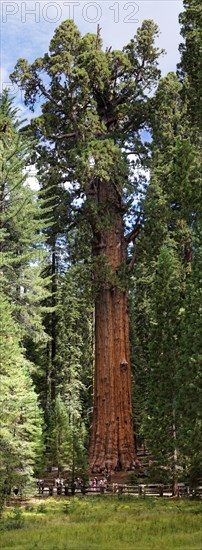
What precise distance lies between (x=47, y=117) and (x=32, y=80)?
2.87 m

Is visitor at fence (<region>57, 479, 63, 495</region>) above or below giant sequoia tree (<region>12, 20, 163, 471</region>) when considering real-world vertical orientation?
below

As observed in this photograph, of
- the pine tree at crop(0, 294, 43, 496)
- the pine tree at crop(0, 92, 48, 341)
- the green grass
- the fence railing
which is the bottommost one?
the green grass

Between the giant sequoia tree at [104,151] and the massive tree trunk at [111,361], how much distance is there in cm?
5

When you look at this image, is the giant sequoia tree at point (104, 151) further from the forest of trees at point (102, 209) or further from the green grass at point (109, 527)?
the green grass at point (109, 527)

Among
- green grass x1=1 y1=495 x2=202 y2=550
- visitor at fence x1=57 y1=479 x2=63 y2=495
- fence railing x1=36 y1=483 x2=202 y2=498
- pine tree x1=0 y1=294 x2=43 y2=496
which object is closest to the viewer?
green grass x1=1 y1=495 x2=202 y2=550

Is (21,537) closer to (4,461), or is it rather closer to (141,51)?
(4,461)

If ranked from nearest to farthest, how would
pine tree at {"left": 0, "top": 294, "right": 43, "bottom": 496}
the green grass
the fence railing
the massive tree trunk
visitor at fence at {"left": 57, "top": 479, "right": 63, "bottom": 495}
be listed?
1. the green grass
2. pine tree at {"left": 0, "top": 294, "right": 43, "bottom": 496}
3. the fence railing
4. visitor at fence at {"left": 57, "top": 479, "right": 63, "bottom": 495}
5. the massive tree trunk

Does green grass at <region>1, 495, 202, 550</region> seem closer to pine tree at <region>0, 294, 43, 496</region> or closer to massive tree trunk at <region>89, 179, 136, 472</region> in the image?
pine tree at <region>0, 294, 43, 496</region>

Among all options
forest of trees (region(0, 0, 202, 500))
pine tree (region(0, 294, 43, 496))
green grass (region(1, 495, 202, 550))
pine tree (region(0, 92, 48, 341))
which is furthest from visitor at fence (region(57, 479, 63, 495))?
pine tree (region(0, 92, 48, 341))

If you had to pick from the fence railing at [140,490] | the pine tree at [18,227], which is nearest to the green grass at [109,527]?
the fence railing at [140,490]

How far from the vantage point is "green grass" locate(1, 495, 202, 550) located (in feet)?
39.5

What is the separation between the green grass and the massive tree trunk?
6.92 metres

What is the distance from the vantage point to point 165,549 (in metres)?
11.3

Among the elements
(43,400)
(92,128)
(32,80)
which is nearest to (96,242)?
(92,128)
